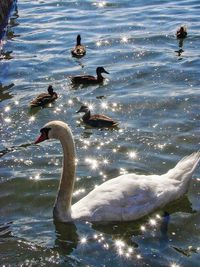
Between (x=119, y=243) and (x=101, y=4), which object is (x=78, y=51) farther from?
(x=119, y=243)

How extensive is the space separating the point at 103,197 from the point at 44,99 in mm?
5115

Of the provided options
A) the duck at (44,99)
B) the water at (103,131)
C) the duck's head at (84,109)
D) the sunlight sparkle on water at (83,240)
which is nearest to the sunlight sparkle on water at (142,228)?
the water at (103,131)

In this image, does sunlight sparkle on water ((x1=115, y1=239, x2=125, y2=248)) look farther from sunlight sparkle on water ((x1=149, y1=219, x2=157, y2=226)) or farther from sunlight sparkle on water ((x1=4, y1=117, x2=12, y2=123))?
sunlight sparkle on water ((x1=4, y1=117, x2=12, y2=123))

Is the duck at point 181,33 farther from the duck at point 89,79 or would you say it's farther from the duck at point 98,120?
the duck at point 98,120

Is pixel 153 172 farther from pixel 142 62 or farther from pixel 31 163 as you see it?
pixel 142 62

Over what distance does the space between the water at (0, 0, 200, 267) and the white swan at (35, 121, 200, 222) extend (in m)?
0.18

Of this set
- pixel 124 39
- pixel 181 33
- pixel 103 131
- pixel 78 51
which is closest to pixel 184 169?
pixel 103 131

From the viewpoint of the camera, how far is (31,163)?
1137 centimetres

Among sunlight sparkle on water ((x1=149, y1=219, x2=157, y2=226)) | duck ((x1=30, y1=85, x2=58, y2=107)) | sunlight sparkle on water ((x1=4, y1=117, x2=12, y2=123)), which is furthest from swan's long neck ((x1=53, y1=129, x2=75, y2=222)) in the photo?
duck ((x1=30, y1=85, x2=58, y2=107))

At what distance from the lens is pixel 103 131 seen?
12773mm

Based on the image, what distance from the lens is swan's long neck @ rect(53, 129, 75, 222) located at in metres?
9.15

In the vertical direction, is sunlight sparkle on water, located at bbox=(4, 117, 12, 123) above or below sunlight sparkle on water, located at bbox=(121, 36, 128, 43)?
below

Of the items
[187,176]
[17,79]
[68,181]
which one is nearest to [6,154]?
[68,181]

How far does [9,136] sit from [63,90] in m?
2.96
